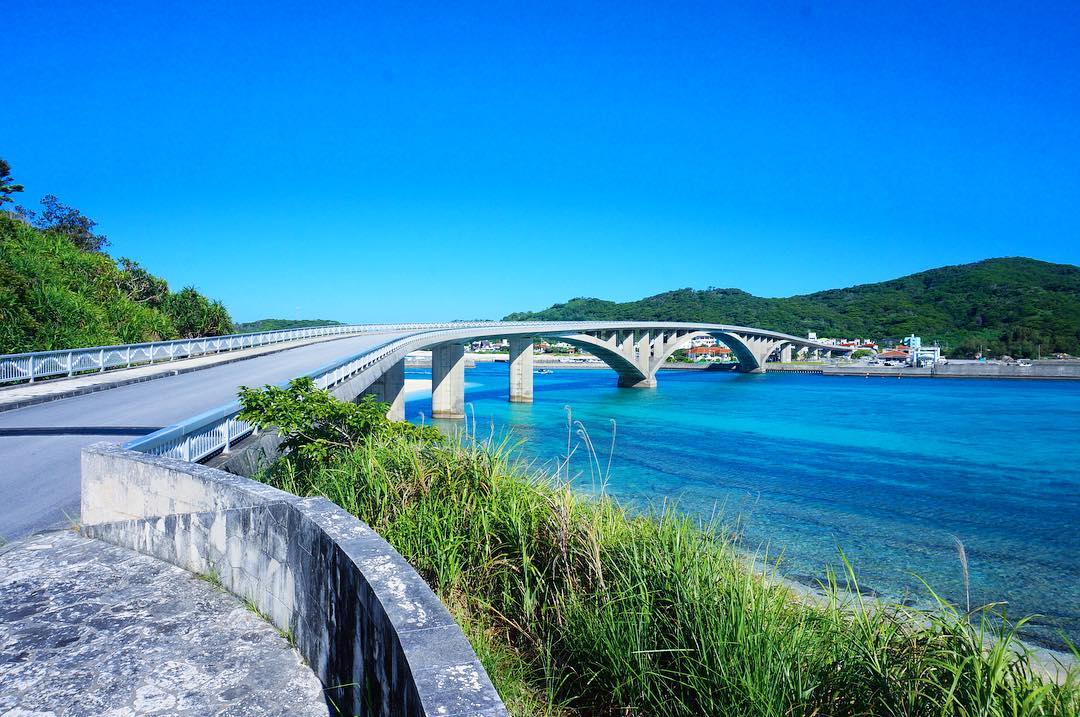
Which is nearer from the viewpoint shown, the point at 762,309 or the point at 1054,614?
the point at 1054,614

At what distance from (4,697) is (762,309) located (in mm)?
176763

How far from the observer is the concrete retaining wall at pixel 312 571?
2.94 m

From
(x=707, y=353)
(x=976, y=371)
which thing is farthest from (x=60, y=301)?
(x=707, y=353)

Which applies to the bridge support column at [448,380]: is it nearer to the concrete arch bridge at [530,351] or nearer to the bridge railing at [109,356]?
the concrete arch bridge at [530,351]

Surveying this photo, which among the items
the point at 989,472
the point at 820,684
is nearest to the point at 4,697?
the point at 820,684

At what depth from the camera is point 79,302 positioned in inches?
943

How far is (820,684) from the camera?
12.4ft

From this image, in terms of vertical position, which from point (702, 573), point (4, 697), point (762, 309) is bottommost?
point (4, 697)

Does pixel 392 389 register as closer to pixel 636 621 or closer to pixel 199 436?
pixel 199 436

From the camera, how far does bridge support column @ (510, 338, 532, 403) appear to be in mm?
55562

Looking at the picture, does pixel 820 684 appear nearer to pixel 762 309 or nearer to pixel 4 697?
pixel 4 697

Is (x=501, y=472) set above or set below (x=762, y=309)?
below

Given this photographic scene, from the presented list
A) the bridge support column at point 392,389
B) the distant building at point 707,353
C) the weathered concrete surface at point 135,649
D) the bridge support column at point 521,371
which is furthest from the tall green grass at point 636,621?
the distant building at point 707,353

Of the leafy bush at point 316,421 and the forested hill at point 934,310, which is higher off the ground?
the forested hill at point 934,310
